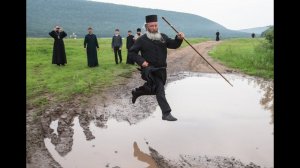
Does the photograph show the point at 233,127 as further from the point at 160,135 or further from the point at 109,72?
the point at 109,72

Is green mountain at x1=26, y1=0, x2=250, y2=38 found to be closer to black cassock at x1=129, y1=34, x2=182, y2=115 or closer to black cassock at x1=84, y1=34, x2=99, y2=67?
black cassock at x1=84, y1=34, x2=99, y2=67

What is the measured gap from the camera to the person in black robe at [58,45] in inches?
671

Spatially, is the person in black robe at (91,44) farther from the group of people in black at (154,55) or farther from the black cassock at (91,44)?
the group of people in black at (154,55)

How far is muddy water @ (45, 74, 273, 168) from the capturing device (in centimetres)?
602

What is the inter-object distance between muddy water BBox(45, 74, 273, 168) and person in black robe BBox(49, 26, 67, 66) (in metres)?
8.39

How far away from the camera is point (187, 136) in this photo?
704cm

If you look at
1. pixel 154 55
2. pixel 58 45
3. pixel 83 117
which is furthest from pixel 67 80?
pixel 154 55

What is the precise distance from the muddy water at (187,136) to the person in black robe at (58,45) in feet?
27.5

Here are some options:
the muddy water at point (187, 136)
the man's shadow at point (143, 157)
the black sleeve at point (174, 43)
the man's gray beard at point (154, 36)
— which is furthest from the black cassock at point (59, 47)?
the man's shadow at point (143, 157)

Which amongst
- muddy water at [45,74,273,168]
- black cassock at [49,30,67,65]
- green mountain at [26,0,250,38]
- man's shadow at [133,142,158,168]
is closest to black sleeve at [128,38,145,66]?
muddy water at [45,74,273,168]

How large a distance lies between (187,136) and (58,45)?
11.7m

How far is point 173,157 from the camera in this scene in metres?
6.02

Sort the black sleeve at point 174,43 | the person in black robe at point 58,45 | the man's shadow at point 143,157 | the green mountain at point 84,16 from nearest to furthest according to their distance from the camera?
the man's shadow at point 143,157, the black sleeve at point 174,43, the person in black robe at point 58,45, the green mountain at point 84,16
